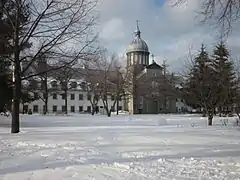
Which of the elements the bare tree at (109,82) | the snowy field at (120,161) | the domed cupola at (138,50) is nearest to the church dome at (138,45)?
the domed cupola at (138,50)

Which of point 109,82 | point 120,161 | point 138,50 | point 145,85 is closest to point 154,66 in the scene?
point 138,50

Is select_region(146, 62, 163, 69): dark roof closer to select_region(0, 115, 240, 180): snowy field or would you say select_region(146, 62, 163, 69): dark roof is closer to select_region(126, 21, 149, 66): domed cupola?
select_region(126, 21, 149, 66): domed cupola

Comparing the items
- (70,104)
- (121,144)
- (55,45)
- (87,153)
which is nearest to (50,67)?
(55,45)

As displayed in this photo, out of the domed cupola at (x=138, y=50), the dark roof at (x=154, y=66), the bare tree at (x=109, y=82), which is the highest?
the domed cupola at (x=138, y=50)

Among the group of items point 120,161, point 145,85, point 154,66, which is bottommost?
point 120,161

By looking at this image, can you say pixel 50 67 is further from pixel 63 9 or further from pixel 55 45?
pixel 63 9

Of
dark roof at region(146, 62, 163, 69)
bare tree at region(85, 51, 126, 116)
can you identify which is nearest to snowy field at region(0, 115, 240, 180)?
bare tree at region(85, 51, 126, 116)

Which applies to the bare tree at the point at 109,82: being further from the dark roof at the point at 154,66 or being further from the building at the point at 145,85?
the dark roof at the point at 154,66

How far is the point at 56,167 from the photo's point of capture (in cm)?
914

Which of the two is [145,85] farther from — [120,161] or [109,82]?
[120,161]

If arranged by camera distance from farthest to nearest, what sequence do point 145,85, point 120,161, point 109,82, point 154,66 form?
point 154,66, point 145,85, point 109,82, point 120,161

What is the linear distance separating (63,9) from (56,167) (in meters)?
12.5

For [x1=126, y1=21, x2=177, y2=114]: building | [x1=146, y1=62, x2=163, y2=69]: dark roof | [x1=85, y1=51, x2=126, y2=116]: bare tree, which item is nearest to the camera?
[x1=85, y1=51, x2=126, y2=116]: bare tree

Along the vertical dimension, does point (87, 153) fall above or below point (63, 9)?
below
